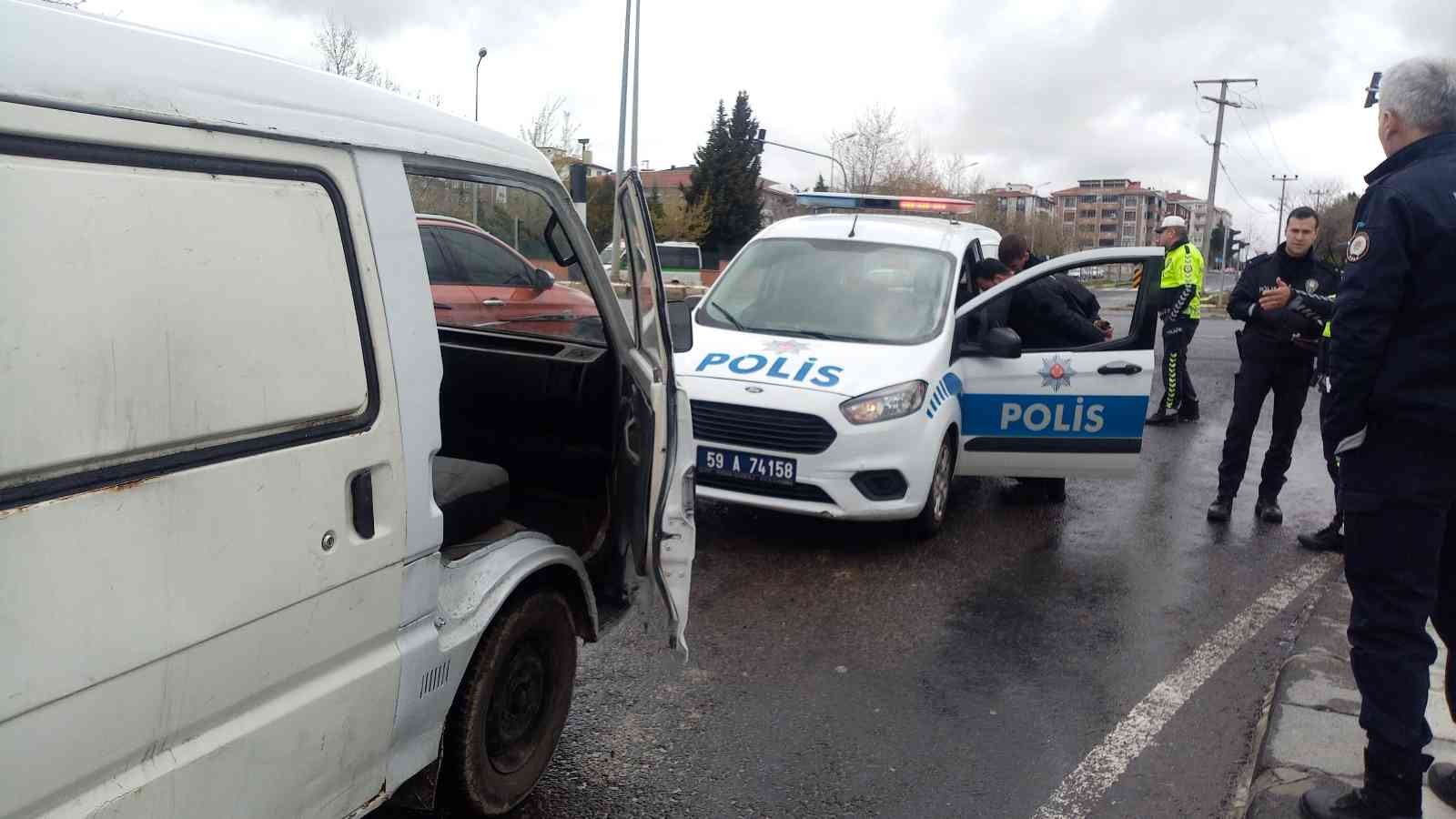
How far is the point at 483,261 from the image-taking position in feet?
12.6

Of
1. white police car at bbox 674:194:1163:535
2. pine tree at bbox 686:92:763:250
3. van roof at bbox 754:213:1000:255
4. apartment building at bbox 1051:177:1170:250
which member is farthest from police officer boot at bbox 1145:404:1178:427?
apartment building at bbox 1051:177:1170:250

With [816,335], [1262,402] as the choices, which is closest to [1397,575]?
[816,335]

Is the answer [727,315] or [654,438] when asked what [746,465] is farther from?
[654,438]

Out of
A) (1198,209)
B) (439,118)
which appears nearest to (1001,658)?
(439,118)

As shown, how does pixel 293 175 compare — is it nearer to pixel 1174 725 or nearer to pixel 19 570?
pixel 19 570

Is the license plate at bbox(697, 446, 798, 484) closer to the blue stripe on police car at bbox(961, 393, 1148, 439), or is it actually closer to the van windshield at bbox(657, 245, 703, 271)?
the blue stripe on police car at bbox(961, 393, 1148, 439)

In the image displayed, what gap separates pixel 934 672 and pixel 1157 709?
0.86 metres

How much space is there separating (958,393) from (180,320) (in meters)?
5.06

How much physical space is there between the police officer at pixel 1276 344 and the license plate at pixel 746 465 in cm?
303

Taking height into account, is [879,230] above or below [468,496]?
above

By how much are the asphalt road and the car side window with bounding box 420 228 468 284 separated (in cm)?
132

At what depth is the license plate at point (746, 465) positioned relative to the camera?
18.9 ft

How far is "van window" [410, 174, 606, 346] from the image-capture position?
3172 millimetres

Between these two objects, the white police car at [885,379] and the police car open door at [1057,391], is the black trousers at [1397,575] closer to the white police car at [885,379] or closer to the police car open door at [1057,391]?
the white police car at [885,379]
